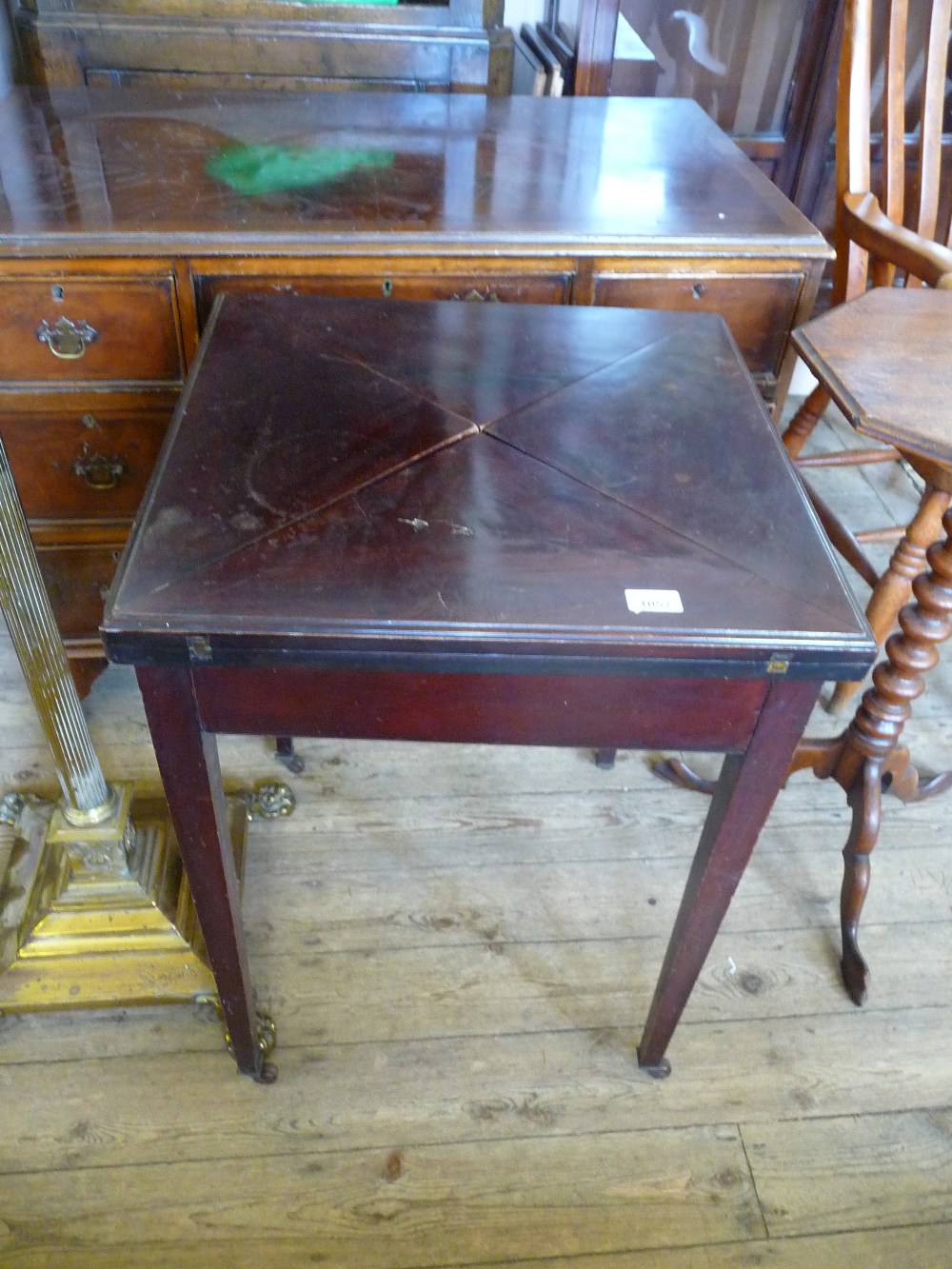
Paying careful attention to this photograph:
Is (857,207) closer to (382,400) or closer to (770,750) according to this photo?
(382,400)

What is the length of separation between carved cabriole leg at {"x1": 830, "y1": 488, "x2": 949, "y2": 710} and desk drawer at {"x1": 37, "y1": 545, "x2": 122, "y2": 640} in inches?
47.6

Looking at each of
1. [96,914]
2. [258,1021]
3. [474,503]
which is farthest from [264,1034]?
[474,503]

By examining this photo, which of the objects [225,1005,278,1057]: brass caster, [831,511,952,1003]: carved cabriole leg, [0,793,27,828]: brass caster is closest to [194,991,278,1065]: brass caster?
[225,1005,278,1057]: brass caster

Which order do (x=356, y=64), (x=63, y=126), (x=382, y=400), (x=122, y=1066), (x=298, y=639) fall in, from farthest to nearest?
(x=356, y=64) < (x=63, y=126) < (x=122, y=1066) < (x=382, y=400) < (x=298, y=639)

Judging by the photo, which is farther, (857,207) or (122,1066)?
(857,207)

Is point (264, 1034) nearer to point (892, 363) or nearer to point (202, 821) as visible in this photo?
point (202, 821)

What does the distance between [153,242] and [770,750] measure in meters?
0.99

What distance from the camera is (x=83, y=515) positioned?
1513 mm

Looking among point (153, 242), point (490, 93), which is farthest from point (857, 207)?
point (153, 242)

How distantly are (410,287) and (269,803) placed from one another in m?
0.86

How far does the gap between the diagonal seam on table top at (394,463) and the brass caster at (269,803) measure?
32.1 inches

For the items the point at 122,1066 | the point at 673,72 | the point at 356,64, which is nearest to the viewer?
the point at 122,1066

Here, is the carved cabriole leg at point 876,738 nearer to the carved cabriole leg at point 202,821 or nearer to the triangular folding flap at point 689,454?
the triangular folding flap at point 689,454

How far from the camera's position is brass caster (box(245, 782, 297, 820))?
1.60m
